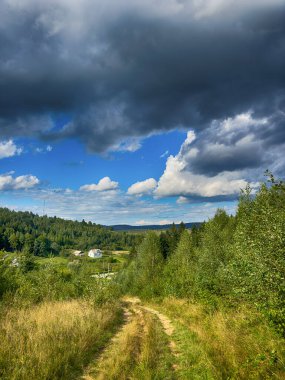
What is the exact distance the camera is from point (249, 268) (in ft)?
35.3

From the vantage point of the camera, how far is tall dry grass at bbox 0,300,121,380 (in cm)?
814

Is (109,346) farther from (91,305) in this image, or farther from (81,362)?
(91,305)

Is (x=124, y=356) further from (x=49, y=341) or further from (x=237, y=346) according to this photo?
(x=237, y=346)

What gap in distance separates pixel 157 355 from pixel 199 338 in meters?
2.53

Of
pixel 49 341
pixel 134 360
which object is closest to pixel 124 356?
pixel 134 360

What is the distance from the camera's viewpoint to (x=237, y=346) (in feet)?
31.7

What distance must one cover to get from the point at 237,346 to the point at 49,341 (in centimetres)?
671

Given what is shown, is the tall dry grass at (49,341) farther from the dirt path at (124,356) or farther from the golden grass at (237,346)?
the golden grass at (237,346)

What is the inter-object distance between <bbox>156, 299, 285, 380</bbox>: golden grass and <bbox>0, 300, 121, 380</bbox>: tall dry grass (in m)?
3.96

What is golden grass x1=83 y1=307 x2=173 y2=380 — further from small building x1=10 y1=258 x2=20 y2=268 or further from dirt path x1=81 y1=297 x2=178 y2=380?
small building x1=10 y1=258 x2=20 y2=268

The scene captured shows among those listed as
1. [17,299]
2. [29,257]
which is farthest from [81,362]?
[29,257]

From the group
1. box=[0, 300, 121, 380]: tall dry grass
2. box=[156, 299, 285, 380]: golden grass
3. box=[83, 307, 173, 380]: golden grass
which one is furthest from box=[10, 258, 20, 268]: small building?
box=[156, 299, 285, 380]: golden grass

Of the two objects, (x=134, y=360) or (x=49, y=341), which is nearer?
(x=134, y=360)

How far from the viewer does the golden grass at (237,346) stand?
779cm
